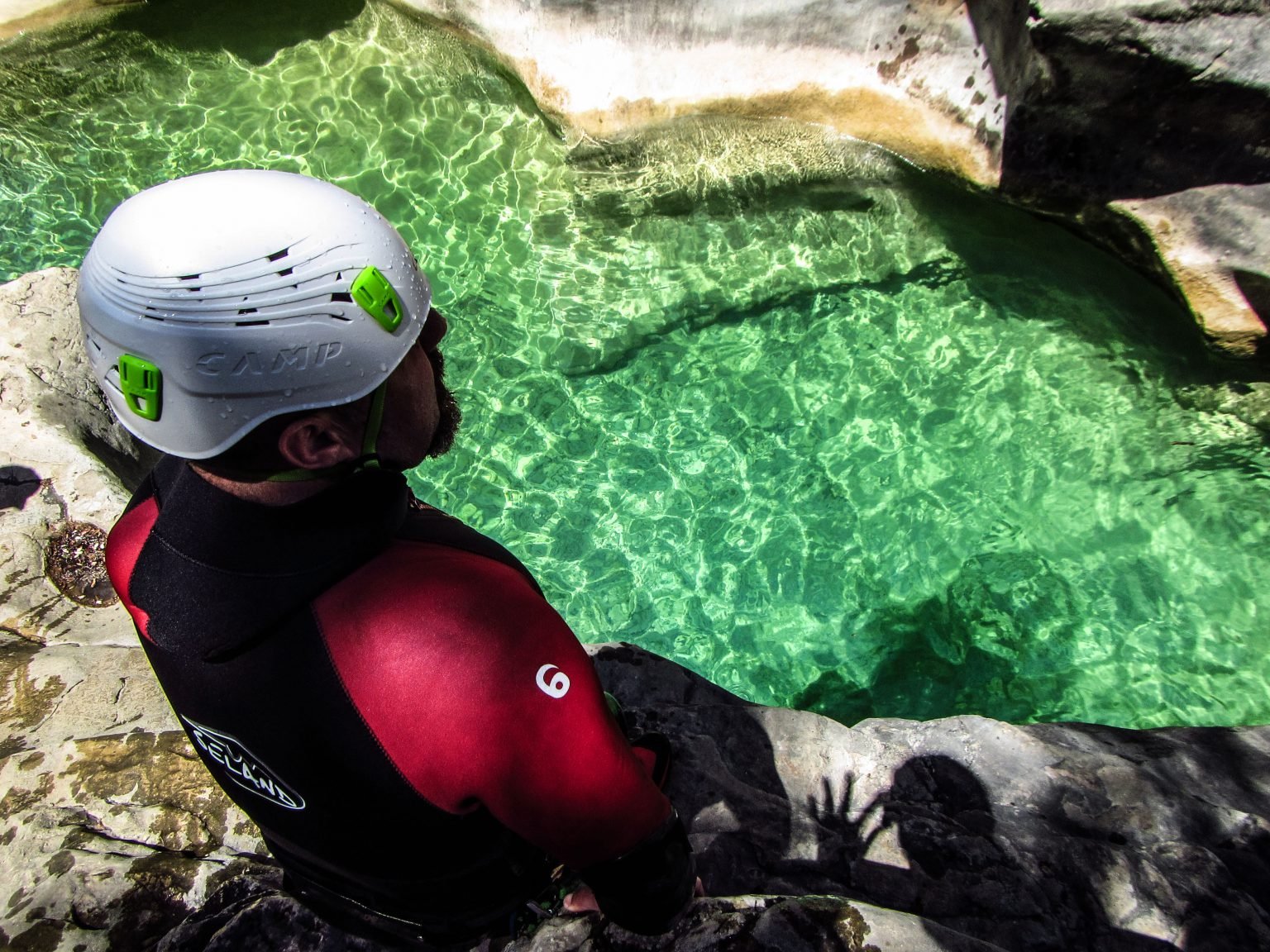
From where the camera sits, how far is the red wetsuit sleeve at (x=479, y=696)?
125 centimetres

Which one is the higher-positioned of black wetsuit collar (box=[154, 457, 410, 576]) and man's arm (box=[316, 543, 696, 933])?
black wetsuit collar (box=[154, 457, 410, 576])

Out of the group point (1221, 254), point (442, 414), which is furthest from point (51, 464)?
point (1221, 254)

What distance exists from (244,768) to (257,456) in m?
0.57

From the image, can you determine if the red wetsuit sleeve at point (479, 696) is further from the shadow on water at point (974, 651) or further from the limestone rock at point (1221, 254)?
the limestone rock at point (1221, 254)

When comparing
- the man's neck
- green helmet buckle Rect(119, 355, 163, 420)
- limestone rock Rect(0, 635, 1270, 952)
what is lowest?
limestone rock Rect(0, 635, 1270, 952)

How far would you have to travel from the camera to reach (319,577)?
1.33m

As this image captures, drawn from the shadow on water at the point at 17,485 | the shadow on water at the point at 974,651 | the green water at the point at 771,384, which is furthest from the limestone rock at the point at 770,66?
the shadow on water at the point at 17,485

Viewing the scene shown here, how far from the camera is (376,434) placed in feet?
4.76

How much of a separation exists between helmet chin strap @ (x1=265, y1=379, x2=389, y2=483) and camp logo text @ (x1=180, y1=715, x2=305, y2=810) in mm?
462

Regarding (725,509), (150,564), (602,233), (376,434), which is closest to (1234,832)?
(725,509)

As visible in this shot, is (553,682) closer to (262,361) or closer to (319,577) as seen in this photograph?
(319,577)

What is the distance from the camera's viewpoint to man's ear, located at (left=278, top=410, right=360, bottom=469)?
1346 millimetres

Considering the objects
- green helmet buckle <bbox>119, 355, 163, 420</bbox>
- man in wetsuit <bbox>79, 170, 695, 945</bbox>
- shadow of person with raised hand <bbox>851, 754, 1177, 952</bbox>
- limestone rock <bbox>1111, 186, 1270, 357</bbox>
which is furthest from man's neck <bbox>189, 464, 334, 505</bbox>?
limestone rock <bbox>1111, 186, 1270, 357</bbox>

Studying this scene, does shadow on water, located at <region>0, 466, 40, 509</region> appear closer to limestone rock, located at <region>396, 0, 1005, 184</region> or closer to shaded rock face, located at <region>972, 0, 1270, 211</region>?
limestone rock, located at <region>396, 0, 1005, 184</region>
